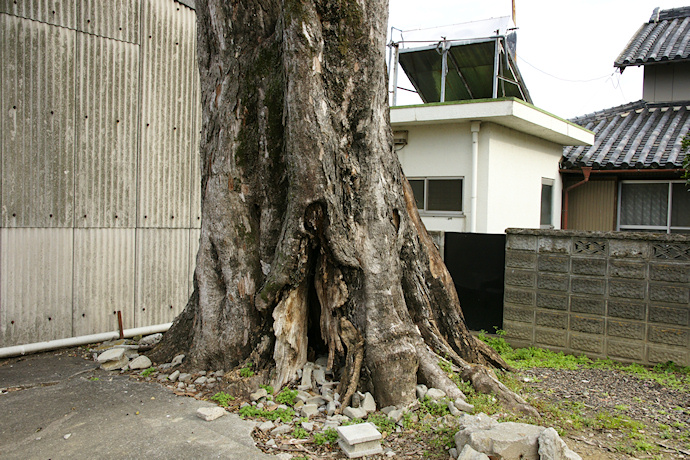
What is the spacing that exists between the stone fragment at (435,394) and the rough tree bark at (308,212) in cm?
7

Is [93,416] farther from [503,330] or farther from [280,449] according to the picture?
[503,330]

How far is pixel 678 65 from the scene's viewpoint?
12.3m

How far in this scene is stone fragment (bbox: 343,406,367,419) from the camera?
3844 mm

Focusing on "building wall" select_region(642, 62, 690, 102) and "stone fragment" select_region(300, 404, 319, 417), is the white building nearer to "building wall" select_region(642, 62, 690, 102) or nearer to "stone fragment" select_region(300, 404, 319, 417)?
"building wall" select_region(642, 62, 690, 102)

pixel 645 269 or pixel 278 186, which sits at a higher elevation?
pixel 278 186

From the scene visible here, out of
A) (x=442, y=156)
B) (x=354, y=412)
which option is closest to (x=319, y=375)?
(x=354, y=412)

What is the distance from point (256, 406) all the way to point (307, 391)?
49cm

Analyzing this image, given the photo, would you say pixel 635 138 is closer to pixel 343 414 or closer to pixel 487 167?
pixel 487 167

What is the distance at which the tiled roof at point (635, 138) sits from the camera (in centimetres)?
1024

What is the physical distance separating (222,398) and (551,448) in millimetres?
2469

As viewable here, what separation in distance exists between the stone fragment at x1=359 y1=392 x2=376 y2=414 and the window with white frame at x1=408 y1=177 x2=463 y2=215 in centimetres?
588

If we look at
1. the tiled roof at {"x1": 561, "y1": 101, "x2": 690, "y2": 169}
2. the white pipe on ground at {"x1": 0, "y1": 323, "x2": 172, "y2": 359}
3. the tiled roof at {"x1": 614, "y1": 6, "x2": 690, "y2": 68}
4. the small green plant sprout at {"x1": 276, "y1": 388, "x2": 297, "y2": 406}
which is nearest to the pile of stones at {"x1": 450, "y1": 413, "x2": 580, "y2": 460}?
the small green plant sprout at {"x1": 276, "y1": 388, "x2": 297, "y2": 406}

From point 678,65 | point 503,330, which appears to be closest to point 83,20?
point 503,330

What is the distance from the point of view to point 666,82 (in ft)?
41.1
